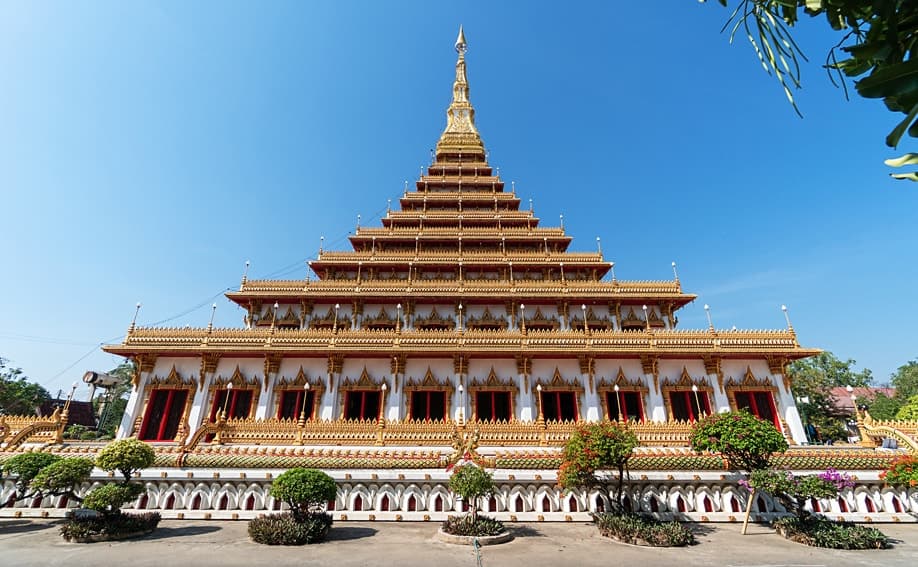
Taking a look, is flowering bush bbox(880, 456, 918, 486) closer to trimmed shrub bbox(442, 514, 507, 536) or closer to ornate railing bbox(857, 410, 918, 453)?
ornate railing bbox(857, 410, 918, 453)

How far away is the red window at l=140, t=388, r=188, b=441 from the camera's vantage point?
758 inches

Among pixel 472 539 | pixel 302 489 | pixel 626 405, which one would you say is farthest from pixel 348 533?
pixel 626 405

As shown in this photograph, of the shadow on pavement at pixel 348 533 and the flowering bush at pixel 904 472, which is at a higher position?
the flowering bush at pixel 904 472

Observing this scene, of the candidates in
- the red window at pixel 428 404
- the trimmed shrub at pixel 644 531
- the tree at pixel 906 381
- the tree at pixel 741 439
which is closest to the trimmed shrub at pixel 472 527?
the trimmed shrub at pixel 644 531

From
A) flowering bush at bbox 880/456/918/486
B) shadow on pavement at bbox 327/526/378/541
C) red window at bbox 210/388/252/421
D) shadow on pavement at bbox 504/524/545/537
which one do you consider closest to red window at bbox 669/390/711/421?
flowering bush at bbox 880/456/918/486

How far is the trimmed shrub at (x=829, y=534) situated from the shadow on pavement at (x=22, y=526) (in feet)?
61.1

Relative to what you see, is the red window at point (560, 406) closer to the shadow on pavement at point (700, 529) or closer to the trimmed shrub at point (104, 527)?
the shadow on pavement at point (700, 529)

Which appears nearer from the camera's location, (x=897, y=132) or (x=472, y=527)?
(x=897, y=132)

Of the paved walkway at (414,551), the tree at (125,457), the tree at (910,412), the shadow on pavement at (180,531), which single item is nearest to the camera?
the paved walkway at (414,551)

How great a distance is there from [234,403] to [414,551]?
15592 millimetres

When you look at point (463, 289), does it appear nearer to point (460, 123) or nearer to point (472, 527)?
point (472, 527)

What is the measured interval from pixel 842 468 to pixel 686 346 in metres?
7.95

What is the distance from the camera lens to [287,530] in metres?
8.98

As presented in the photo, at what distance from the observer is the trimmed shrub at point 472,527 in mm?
9234
